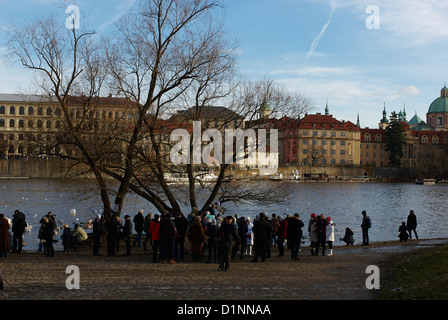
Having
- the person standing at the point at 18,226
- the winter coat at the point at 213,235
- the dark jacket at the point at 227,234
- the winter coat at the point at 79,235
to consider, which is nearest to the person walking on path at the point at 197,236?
the winter coat at the point at 213,235

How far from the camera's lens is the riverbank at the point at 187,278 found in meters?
13.1

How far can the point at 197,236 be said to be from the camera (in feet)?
64.2

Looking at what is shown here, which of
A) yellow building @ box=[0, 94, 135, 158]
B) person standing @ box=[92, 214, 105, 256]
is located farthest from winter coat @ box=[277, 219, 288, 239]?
yellow building @ box=[0, 94, 135, 158]

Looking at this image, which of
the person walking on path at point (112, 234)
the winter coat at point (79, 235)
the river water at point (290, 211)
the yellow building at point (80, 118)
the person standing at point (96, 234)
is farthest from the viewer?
the river water at point (290, 211)

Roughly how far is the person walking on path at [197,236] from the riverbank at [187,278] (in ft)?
1.43

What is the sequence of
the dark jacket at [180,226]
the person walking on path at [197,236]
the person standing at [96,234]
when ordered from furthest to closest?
the person standing at [96,234] → the dark jacket at [180,226] → the person walking on path at [197,236]

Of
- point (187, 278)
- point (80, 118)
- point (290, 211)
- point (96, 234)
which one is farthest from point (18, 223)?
point (290, 211)

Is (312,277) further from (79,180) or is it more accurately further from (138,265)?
(79,180)

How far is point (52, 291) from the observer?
13.6 meters

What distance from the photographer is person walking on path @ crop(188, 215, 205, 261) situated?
759 inches

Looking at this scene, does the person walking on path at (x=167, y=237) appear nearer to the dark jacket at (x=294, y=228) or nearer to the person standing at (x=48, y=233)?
the dark jacket at (x=294, y=228)

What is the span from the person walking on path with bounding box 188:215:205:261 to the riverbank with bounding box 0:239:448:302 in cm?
44

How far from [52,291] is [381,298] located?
8.18m

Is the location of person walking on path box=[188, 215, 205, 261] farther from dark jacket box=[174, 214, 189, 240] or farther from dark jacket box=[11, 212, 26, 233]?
dark jacket box=[11, 212, 26, 233]
